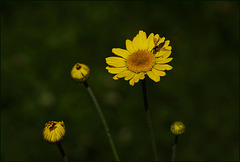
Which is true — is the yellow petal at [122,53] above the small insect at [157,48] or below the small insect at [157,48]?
above

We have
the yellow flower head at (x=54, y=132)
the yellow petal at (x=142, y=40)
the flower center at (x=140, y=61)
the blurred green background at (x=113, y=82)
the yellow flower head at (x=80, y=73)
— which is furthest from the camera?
the blurred green background at (x=113, y=82)

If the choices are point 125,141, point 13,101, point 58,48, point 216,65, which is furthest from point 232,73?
point 13,101

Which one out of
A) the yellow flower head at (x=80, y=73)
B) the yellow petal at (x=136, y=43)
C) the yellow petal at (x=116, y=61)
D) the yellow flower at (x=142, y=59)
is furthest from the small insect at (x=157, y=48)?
the yellow flower head at (x=80, y=73)

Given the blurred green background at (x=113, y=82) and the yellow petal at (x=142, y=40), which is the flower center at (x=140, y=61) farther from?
the blurred green background at (x=113, y=82)

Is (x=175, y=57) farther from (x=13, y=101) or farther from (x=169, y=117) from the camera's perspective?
(x=13, y=101)

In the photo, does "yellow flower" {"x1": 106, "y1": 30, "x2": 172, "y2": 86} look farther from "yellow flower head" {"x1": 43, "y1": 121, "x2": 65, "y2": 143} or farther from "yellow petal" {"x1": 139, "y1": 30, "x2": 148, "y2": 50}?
"yellow flower head" {"x1": 43, "y1": 121, "x2": 65, "y2": 143}

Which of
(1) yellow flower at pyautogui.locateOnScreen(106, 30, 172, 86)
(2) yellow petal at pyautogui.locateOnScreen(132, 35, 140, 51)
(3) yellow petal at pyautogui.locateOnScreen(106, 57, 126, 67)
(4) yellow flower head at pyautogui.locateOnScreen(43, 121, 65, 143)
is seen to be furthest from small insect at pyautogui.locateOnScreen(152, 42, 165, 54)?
(4) yellow flower head at pyautogui.locateOnScreen(43, 121, 65, 143)
